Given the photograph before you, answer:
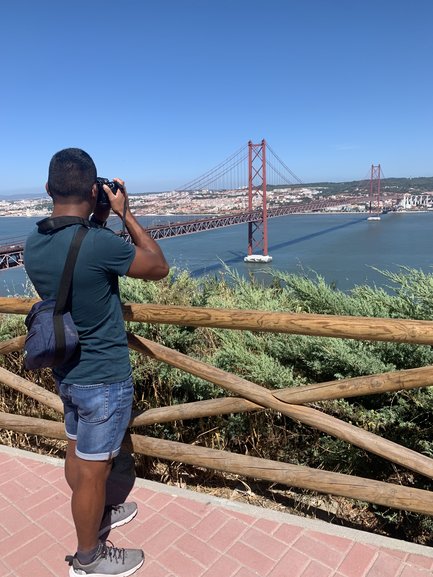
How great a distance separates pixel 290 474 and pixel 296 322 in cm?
65

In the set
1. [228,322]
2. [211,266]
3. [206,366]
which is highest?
[228,322]

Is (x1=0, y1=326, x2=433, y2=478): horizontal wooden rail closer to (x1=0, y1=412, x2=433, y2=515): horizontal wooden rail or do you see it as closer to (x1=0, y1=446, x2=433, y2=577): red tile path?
(x1=0, y1=412, x2=433, y2=515): horizontal wooden rail

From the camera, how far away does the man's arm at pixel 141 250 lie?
1321mm

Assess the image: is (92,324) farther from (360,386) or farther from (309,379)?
(309,379)

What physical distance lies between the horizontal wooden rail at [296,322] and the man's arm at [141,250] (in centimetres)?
44

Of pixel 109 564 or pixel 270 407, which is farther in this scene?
pixel 270 407

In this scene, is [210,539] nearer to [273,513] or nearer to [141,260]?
[273,513]

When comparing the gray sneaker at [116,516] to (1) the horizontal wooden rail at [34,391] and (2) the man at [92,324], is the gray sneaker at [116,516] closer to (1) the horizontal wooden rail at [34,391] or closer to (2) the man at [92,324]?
(2) the man at [92,324]

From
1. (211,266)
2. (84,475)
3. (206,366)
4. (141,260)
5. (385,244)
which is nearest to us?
Answer: (141,260)

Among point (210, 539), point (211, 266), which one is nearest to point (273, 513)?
point (210, 539)

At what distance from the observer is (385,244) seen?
3447 cm

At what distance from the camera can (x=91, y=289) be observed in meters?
1.31

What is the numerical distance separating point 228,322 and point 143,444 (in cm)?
79

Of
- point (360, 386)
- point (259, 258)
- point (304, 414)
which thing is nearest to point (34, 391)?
point (304, 414)
